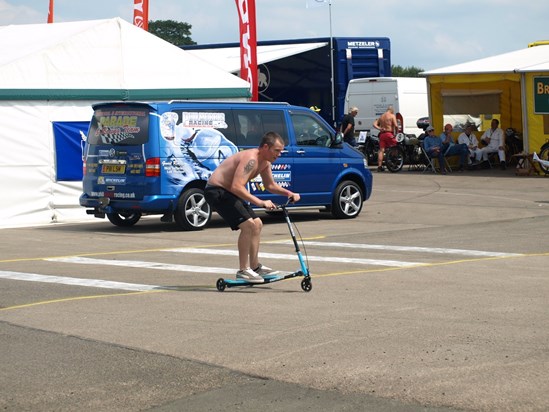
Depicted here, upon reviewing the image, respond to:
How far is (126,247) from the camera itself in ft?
53.6

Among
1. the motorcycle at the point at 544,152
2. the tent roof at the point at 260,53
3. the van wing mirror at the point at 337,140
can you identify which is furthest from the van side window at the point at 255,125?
the tent roof at the point at 260,53

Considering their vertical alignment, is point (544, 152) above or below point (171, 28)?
below

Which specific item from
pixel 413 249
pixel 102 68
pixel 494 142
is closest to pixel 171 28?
pixel 494 142

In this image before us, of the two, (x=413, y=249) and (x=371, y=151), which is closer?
(x=413, y=249)

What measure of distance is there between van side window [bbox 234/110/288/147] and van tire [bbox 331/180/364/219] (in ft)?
4.95

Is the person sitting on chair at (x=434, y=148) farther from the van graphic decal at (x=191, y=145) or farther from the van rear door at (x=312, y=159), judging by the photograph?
the van graphic decal at (x=191, y=145)

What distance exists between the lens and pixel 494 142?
30.8m

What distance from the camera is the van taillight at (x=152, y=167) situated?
17.9 metres

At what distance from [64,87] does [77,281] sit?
9.03 metres

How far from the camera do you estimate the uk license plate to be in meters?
18.2

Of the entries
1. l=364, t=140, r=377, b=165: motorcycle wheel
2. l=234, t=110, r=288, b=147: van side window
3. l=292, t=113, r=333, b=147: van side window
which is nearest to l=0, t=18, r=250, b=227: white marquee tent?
l=292, t=113, r=333, b=147: van side window

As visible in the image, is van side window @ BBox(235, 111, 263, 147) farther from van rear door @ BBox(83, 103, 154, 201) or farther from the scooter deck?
the scooter deck

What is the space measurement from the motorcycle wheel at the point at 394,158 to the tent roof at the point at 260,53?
195 inches

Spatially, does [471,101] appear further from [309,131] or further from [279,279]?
[279,279]
